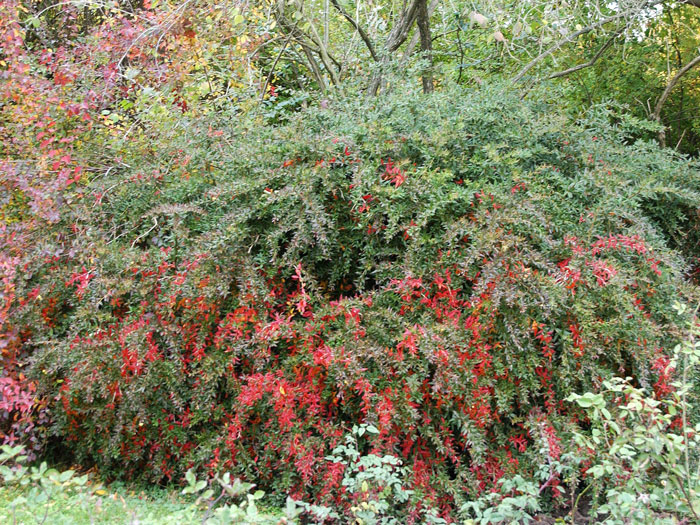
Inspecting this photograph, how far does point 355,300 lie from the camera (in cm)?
330

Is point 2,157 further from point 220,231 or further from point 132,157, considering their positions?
point 220,231

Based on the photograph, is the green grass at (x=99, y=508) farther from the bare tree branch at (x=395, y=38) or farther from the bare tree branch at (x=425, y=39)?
the bare tree branch at (x=425, y=39)

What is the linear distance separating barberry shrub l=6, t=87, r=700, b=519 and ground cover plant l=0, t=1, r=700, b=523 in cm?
2

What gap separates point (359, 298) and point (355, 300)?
0.26 feet

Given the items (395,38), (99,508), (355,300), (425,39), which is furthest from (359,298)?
(395,38)

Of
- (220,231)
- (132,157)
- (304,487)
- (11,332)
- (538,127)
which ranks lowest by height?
(304,487)

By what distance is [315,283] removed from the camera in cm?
345

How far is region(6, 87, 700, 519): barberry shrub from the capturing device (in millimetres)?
3117

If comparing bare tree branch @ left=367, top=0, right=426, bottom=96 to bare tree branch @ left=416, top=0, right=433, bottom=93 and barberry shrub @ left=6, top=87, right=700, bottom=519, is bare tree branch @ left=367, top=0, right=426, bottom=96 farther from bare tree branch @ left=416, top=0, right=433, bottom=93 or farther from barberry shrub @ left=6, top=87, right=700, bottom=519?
barberry shrub @ left=6, top=87, right=700, bottom=519

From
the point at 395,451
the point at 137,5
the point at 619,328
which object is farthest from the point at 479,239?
the point at 137,5

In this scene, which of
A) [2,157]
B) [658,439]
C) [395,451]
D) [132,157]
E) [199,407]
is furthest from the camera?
[2,157]

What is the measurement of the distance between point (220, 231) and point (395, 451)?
1.56 metres

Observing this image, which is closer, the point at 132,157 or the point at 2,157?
the point at 132,157

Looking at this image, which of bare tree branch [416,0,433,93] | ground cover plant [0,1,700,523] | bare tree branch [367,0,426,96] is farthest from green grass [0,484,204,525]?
bare tree branch [416,0,433,93]
